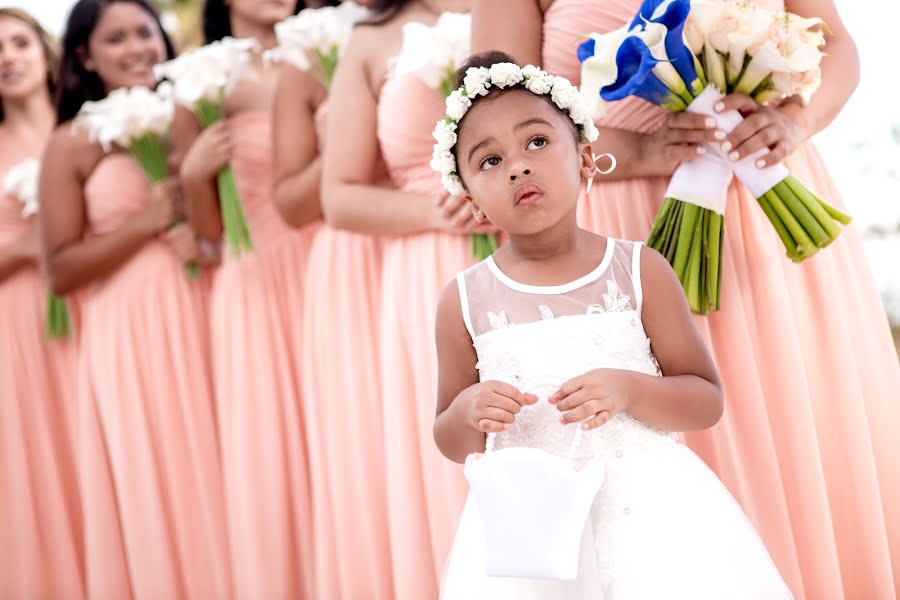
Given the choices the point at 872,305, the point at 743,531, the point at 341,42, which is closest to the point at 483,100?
the point at 743,531

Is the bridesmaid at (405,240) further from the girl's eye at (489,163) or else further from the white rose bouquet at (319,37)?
the girl's eye at (489,163)

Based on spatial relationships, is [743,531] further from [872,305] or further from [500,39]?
[500,39]

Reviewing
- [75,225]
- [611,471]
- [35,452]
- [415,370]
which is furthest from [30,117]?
[611,471]

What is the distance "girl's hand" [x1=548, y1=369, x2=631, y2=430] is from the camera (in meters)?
2.01

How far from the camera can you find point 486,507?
6.54ft

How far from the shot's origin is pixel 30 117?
20.0 feet

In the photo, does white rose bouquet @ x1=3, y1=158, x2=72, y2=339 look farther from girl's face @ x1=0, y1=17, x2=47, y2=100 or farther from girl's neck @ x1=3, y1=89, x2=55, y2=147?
girl's face @ x1=0, y1=17, x2=47, y2=100

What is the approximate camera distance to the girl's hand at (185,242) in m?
4.98

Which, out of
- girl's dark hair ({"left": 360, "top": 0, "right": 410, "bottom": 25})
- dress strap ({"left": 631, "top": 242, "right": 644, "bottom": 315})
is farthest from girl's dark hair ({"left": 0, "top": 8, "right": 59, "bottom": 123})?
dress strap ({"left": 631, "top": 242, "right": 644, "bottom": 315})

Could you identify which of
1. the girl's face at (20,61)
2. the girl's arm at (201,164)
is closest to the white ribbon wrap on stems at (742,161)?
the girl's arm at (201,164)

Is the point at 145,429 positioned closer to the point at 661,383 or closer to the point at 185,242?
the point at 185,242

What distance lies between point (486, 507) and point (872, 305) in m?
1.57

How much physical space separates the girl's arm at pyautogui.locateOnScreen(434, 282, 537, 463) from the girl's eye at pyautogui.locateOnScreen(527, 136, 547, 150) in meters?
0.34

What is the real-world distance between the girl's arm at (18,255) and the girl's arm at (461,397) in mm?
3856
